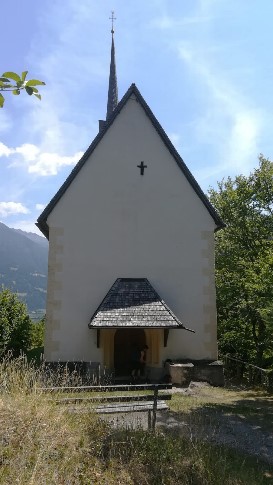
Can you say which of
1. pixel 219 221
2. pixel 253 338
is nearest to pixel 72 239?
pixel 219 221

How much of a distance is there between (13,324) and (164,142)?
37.1 feet

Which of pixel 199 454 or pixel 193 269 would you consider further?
pixel 193 269

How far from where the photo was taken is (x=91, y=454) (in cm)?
532

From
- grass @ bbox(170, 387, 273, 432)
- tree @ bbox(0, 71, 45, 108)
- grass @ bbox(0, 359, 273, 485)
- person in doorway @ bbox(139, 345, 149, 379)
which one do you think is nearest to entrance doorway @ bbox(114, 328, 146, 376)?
person in doorway @ bbox(139, 345, 149, 379)

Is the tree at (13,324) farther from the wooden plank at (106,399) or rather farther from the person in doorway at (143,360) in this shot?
the wooden plank at (106,399)

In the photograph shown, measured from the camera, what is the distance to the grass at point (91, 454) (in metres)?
4.78

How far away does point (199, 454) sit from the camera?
5.55m

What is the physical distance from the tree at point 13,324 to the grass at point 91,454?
41.3 ft

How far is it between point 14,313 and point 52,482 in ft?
52.5

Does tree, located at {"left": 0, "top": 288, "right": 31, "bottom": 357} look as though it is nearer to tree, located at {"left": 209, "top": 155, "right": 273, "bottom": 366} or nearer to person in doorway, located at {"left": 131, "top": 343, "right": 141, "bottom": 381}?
person in doorway, located at {"left": 131, "top": 343, "right": 141, "bottom": 381}

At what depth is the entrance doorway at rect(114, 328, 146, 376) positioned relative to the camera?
13445 mm

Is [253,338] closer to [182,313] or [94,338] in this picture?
[182,313]

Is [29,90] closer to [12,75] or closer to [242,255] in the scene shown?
[12,75]

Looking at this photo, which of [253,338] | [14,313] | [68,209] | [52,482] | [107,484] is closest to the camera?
[52,482]
